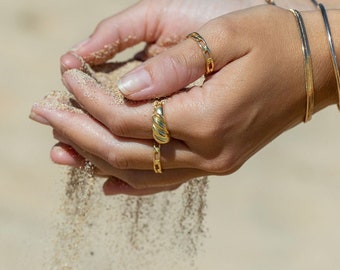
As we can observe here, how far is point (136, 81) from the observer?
1.31m

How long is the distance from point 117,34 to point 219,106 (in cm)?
56

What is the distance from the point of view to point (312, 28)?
1.42 meters

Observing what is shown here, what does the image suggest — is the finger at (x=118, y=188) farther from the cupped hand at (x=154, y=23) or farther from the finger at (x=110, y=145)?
the cupped hand at (x=154, y=23)

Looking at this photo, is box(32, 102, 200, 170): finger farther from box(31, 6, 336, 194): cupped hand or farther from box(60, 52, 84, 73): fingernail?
box(60, 52, 84, 73): fingernail

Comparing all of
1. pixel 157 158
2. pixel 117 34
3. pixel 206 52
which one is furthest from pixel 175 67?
pixel 117 34

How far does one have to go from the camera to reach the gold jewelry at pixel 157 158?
54.9 inches

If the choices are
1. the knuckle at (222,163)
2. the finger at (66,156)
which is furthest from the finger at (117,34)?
the knuckle at (222,163)

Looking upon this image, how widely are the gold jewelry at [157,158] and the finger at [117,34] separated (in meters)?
0.43

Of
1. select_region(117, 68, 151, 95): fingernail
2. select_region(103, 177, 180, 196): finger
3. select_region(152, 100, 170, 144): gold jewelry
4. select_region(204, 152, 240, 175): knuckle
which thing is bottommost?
select_region(103, 177, 180, 196): finger

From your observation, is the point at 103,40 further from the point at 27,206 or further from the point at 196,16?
the point at 27,206

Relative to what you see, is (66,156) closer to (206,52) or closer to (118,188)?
(118,188)

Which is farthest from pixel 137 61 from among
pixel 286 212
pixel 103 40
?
pixel 286 212

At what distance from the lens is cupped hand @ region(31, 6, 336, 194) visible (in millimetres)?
1327

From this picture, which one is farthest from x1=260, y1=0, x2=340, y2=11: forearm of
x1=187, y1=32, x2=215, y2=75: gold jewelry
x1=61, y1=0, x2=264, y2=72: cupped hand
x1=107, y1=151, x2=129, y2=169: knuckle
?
x1=107, y1=151, x2=129, y2=169: knuckle
